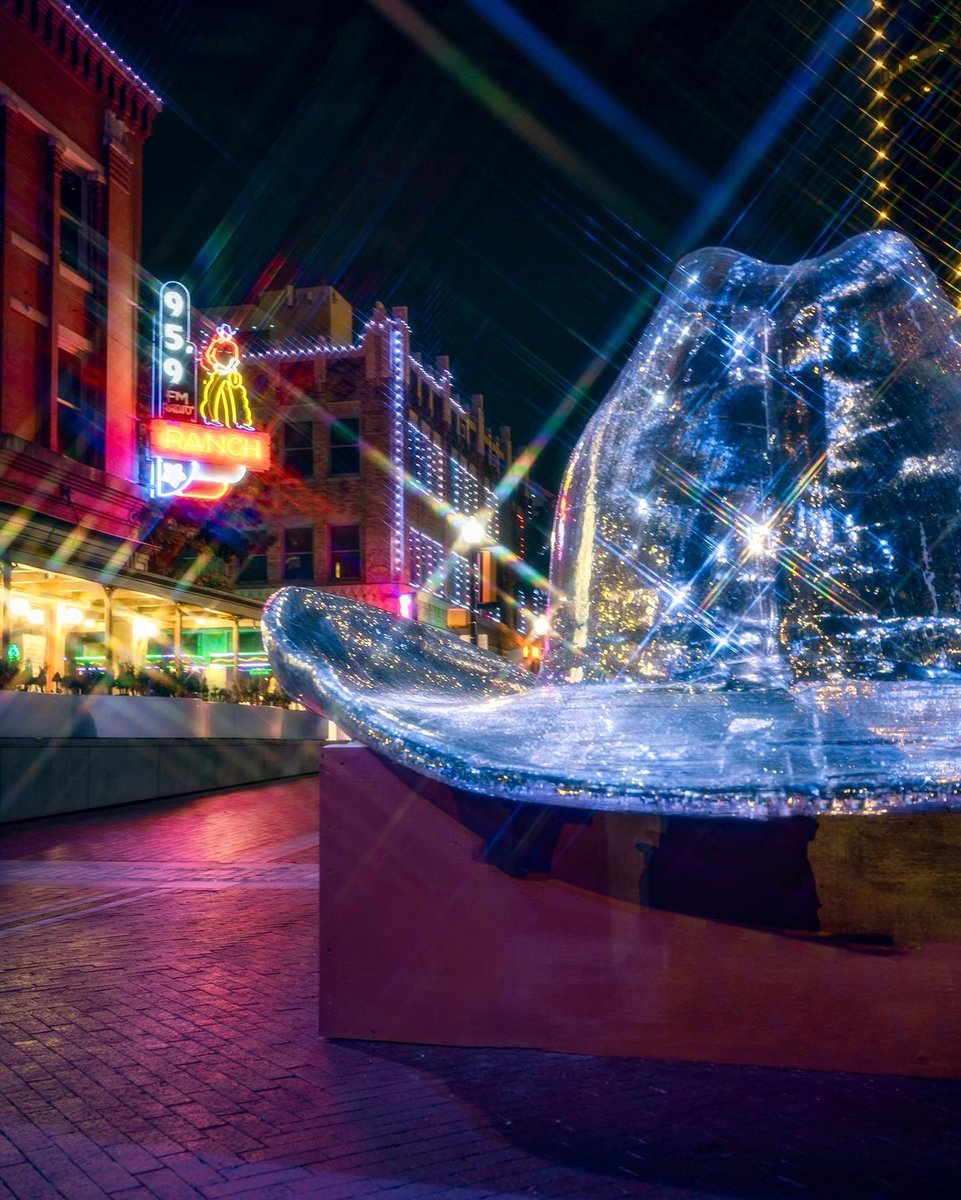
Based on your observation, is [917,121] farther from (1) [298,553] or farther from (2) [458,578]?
(2) [458,578]

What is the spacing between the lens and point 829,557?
4.14m

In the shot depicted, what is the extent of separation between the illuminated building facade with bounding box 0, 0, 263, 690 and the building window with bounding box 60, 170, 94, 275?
0.10 ft

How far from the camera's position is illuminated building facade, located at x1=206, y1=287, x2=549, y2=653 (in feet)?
133

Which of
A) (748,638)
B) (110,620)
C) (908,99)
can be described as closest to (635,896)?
(748,638)

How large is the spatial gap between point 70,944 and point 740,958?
455cm

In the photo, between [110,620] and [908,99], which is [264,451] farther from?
[908,99]

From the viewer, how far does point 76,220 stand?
2509 centimetres

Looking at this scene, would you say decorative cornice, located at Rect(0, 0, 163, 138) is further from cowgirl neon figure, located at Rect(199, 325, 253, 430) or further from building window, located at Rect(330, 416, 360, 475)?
building window, located at Rect(330, 416, 360, 475)

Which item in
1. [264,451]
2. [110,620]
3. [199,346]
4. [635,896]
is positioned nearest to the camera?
[635,896]

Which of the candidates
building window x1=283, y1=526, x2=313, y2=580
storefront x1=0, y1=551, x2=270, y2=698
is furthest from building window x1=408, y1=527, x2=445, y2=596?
storefront x1=0, y1=551, x2=270, y2=698

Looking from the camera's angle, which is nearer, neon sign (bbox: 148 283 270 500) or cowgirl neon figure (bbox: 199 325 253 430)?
neon sign (bbox: 148 283 270 500)

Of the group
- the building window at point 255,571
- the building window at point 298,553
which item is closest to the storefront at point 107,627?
the building window at point 298,553

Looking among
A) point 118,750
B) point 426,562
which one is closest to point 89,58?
point 118,750

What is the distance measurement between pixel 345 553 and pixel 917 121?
3464cm
